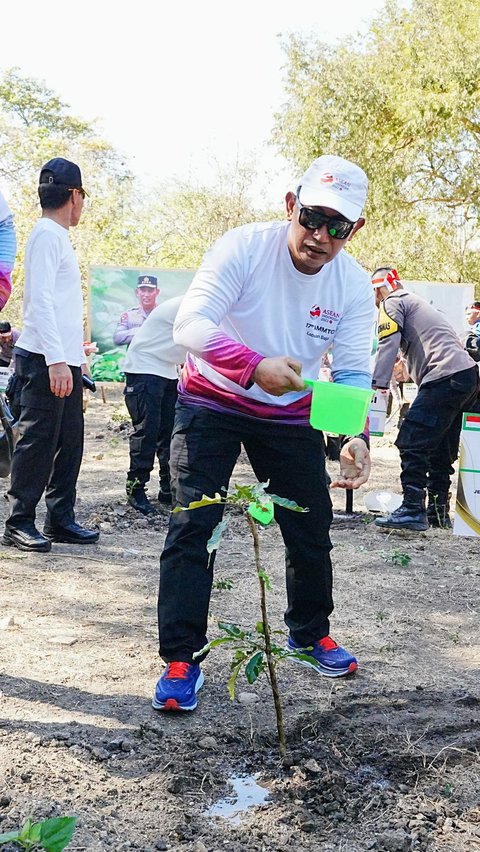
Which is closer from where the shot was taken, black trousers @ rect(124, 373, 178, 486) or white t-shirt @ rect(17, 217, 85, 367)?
white t-shirt @ rect(17, 217, 85, 367)

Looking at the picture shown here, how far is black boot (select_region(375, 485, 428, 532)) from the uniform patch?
1.08 meters

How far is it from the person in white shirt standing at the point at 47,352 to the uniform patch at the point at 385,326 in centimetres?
229

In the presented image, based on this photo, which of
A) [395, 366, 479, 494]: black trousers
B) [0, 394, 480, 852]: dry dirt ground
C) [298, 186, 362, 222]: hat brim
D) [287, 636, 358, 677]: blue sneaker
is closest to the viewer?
[0, 394, 480, 852]: dry dirt ground

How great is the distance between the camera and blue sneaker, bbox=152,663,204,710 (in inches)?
119

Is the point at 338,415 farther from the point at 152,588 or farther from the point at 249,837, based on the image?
the point at 152,588

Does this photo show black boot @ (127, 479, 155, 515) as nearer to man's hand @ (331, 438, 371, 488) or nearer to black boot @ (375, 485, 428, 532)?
black boot @ (375, 485, 428, 532)

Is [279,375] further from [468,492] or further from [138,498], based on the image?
[138,498]

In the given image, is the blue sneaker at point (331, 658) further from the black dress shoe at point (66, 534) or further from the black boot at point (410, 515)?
the black boot at point (410, 515)

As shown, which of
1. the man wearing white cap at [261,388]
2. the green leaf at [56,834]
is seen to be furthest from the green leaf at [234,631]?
the green leaf at [56,834]

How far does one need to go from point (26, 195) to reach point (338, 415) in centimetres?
2214

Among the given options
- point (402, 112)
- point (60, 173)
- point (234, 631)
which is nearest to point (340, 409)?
point (234, 631)

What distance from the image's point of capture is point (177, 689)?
3.04 metres

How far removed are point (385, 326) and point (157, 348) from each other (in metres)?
1.60

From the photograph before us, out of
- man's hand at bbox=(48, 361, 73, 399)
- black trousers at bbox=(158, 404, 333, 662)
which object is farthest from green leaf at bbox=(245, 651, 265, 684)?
man's hand at bbox=(48, 361, 73, 399)
